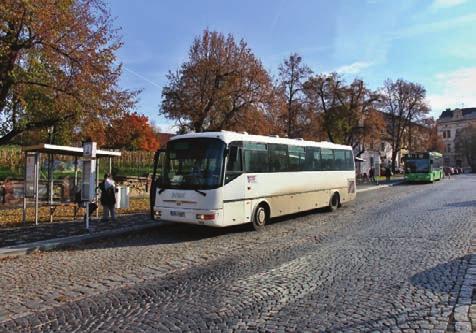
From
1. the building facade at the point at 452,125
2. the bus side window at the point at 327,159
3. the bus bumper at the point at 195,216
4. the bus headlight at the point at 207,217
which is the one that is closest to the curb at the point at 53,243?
the bus bumper at the point at 195,216

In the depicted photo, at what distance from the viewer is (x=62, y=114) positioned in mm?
16281

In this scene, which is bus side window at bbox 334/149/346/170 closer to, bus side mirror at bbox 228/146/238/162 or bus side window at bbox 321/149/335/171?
bus side window at bbox 321/149/335/171

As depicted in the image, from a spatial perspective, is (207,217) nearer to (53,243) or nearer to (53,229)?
(53,243)

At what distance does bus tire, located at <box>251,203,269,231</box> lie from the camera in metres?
13.7

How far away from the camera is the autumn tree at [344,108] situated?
48688 mm

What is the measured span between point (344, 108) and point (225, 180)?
39.1m

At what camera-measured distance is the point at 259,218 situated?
1385cm

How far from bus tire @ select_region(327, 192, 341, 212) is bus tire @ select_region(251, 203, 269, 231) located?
5.50 metres

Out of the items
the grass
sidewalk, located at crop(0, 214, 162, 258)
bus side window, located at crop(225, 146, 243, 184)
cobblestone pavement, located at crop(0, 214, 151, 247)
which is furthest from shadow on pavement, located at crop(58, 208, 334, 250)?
the grass

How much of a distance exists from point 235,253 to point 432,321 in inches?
203

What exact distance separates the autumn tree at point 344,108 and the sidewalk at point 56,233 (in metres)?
36.1

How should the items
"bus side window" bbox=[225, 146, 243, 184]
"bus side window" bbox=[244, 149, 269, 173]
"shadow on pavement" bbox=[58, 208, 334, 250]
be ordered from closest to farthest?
"shadow on pavement" bbox=[58, 208, 334, 250] → "bus side window" bbox=[225, 146, 243, 184] → "bus side window" bbox=[244, 149, 269, 173]

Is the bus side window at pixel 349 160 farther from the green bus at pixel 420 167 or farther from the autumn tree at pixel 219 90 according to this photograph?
the green bus at pixel 420 167

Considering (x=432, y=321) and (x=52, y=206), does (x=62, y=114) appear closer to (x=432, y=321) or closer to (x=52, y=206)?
(x=52, y=206)
